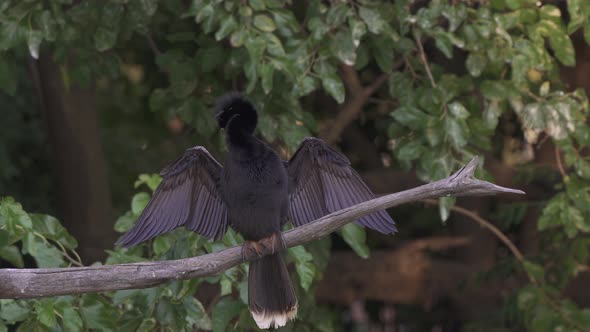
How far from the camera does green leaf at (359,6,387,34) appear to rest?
3.96m

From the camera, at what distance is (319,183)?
12.4 feet

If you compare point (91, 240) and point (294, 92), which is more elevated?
point (294, 92)

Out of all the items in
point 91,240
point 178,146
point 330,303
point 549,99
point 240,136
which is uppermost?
point 240,136

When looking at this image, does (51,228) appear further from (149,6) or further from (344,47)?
(344,47)

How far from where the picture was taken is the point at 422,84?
4359 mm

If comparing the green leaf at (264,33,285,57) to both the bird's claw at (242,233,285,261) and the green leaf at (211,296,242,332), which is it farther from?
the green leaf at (211,296,242,332)

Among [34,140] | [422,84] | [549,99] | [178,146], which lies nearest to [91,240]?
[178,146]

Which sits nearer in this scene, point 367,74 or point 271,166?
point 271,166

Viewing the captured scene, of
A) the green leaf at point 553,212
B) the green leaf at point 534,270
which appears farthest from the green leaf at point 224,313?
the green leaf at point 534,270

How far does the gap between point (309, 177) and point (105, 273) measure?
96 cm

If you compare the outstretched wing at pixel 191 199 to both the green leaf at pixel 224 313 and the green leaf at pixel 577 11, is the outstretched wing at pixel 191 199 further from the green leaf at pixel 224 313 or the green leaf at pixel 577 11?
the green leaf at pixel 577 11

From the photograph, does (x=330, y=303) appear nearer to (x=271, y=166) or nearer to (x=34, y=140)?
(x=34, y=140)

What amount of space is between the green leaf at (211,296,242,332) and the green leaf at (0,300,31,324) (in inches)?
29.0

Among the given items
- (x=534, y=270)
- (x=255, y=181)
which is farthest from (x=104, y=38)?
(x=534, y=270)
